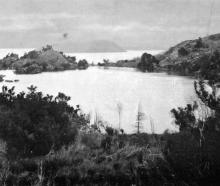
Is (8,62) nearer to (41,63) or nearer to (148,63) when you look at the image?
(41,63)

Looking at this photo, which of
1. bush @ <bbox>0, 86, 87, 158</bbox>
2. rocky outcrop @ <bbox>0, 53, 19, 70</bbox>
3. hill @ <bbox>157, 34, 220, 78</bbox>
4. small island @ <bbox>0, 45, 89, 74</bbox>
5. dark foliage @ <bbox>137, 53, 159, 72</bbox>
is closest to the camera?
bush @ <bbox>0, 86, 87, 158</bbox>

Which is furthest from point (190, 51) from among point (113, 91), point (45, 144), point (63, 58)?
point (45, 144)

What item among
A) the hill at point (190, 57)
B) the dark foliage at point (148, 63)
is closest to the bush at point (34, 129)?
the hill at point (190, 57)

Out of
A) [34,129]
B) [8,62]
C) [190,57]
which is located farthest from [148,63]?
[34,129]

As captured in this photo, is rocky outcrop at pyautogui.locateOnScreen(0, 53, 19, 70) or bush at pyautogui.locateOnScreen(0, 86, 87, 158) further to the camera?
rocky outcrop at pyautogui.locateOnScreen(0, 53, 19, 70)

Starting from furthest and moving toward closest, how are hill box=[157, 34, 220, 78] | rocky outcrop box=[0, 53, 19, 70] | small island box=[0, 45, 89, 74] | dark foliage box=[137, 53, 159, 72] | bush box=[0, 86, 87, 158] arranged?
1. rocky outcrop box=[0, 53, 19, 70]
2. small island box=[0, 45, 89, 74]
3. dark foliage box=[137, 53, 159, 72]
4. hill box=[157, 34, 220, 78]
5. bush box=[0, 86, 87, 158]

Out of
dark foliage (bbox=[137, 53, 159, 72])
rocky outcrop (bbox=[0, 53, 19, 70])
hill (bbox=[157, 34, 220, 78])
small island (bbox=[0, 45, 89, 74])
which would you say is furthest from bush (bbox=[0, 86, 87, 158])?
rocky outcrop (bbox=[0, 53, 19, 70])

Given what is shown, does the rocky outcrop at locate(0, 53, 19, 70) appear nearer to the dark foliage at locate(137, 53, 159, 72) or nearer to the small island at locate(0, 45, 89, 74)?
the small island at locate(0, 45, 89, 74)

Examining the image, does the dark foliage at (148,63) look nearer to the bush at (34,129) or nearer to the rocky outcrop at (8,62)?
the rocky outcrop at (8,62)

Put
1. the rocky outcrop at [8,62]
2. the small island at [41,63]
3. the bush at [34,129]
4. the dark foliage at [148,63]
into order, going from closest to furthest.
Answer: the bush at [34,129], the dark foliage at [148,63], the small island at [41,63], the rocky outcrop at [8,62]
